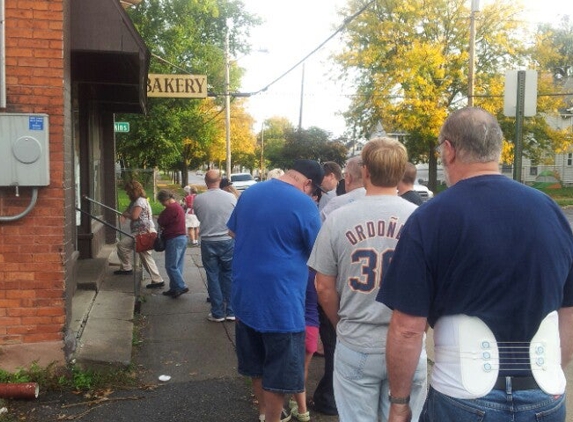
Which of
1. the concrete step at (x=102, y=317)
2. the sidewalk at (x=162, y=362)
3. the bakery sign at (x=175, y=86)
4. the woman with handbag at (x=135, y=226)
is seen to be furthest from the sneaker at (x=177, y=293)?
the bakery sign at (x=175, y=86)

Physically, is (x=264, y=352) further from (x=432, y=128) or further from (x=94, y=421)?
(x=432, y=128)

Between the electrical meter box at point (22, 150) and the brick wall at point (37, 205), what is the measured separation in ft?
0.33

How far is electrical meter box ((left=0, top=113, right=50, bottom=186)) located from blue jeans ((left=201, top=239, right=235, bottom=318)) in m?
2.76

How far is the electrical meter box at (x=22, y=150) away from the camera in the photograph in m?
4.74

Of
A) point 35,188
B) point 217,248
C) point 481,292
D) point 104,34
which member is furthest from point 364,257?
point 217,248

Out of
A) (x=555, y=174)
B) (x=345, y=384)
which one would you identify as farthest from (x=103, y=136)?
(x=555, y=174)

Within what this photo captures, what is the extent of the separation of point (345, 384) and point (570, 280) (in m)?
1.20

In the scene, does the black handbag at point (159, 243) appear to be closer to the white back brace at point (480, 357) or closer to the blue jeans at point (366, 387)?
the blue jeans at point (366, 387)

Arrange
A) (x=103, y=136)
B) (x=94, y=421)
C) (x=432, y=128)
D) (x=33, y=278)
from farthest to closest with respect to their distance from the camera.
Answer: (x=432, y=128) → (x=103, y=136) → (x=33, y=278) → (x=94, y=421)

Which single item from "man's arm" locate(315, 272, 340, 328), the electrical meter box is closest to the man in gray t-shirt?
"man's arm" locate(315, 272, 340, 328)

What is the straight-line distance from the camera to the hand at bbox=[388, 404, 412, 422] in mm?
2311

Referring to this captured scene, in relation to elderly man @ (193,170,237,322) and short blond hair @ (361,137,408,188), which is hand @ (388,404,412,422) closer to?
short blond hair @ (361,137,408,188)

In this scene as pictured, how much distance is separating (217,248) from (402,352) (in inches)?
206

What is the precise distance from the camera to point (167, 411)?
15.4 feet
